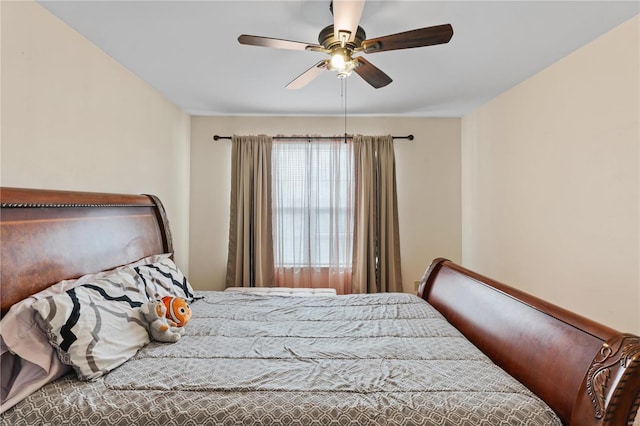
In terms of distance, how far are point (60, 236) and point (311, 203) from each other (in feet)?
8.11

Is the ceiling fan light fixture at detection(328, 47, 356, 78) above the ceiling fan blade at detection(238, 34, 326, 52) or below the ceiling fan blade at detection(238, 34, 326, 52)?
below

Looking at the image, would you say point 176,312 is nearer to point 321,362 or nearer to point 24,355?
point 24,355

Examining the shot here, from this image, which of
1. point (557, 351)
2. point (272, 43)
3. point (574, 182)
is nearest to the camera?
point (557, 351)

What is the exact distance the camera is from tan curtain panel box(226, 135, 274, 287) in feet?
12.0

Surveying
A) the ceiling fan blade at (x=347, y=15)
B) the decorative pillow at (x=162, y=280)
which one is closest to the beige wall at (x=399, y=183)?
Answer: the decorative pillow at (x=162, y=280)

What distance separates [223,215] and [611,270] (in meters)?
3.45

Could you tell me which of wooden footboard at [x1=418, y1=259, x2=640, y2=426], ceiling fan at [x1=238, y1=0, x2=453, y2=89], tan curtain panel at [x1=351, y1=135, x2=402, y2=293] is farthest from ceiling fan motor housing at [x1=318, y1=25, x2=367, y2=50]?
tan curtain panel at [x1=351, y1=135, x2=402, y2=293]

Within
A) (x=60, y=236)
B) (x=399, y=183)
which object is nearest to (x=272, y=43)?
(x=60, y=236)

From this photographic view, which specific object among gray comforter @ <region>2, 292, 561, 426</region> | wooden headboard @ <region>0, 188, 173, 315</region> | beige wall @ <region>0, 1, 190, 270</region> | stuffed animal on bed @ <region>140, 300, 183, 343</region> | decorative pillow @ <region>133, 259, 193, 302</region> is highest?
beige wall @ <region>0, 1, 190, 270</region>

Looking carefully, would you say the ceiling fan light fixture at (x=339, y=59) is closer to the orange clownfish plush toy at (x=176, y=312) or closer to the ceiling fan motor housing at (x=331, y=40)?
the ceiling fan motor housing at (x=331, y=40)

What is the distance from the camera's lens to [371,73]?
196cm

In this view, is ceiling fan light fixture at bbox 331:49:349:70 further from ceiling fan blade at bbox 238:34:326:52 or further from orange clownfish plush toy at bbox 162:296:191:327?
orange clownfish plush toy at bbox 162:296:191:327

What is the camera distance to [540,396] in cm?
116

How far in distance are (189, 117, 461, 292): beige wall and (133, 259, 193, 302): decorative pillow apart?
63.1 inches
